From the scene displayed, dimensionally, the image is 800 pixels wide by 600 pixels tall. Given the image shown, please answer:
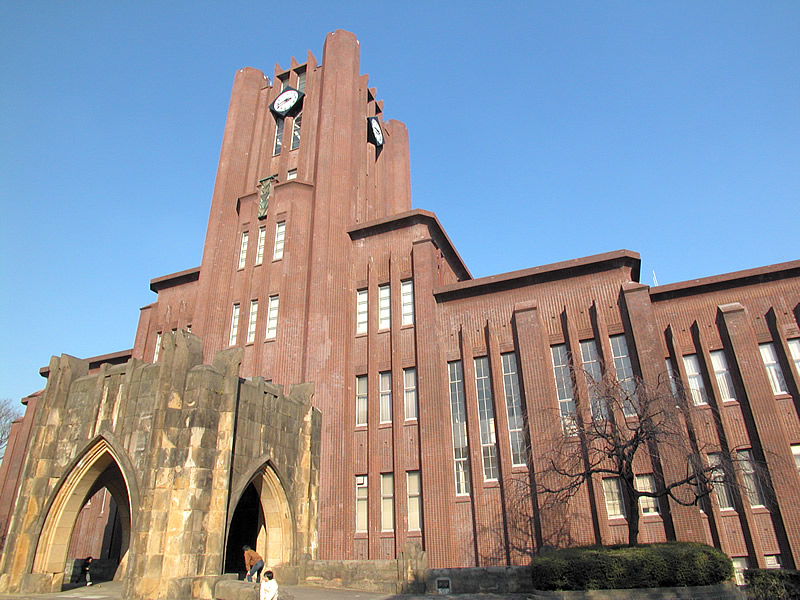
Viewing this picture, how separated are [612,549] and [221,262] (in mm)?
22707

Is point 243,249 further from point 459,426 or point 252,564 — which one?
point 252,564

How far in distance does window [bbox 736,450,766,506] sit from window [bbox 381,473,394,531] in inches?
492

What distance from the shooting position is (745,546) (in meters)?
18.7

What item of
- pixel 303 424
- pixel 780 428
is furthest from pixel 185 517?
pixel 780 428

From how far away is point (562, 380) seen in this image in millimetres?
22328

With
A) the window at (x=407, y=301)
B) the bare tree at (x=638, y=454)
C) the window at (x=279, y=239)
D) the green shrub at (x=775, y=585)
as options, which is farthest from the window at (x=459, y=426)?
the window at (x=279, y=239)

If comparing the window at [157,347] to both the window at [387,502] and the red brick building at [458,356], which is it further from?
the window at [387,502]

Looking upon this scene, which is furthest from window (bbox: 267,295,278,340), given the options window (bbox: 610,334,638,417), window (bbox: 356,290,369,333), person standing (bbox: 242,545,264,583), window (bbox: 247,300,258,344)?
window (bbox: 610,334,638,417)

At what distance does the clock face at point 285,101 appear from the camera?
33.8 m

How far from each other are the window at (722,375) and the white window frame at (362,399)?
13.8 meters

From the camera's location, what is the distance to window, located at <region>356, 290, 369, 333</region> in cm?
2617

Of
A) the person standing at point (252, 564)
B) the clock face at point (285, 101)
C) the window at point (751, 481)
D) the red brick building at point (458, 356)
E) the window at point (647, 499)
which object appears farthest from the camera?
the clock face at point (285, 101)

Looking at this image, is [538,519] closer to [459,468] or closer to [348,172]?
[459,468]

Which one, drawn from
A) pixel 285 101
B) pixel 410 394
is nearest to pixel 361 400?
pixel 410 394
